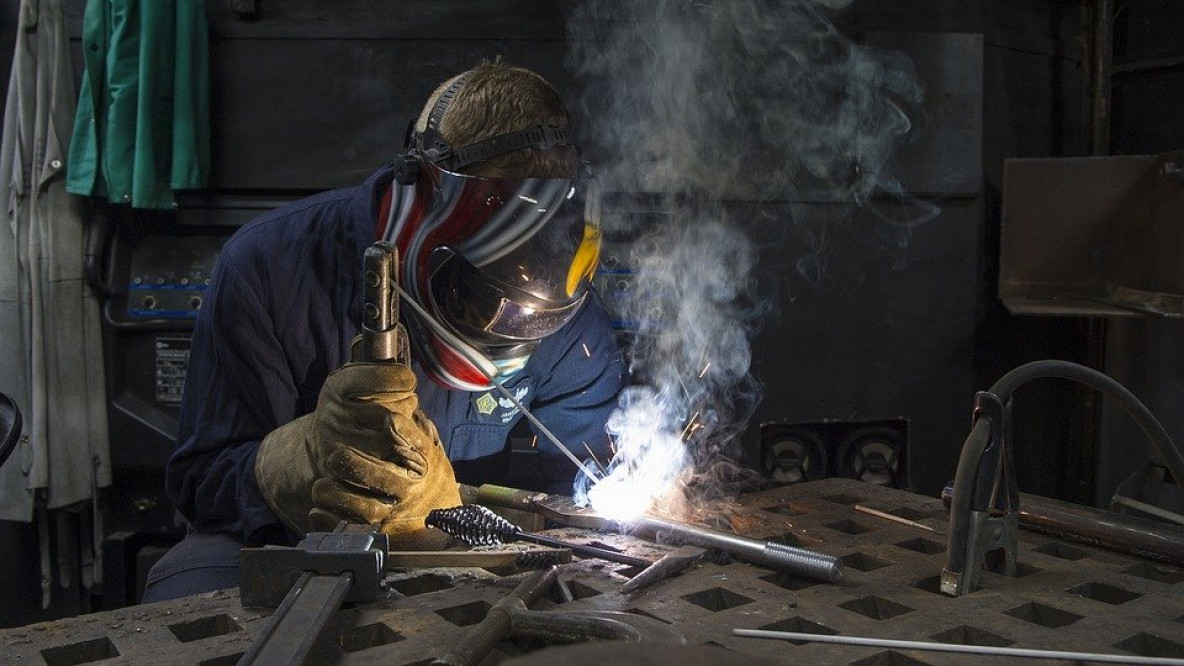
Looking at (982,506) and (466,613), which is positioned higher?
(982,506)

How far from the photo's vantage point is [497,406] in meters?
2.67

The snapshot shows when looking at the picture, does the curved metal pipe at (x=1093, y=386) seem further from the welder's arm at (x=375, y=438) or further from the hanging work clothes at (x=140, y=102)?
the hanging work clothes at (x=140, y=102)

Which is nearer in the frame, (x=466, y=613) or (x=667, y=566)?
(x=466, y=613)

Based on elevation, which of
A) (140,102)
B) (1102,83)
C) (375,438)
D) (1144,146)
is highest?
(1102,83)

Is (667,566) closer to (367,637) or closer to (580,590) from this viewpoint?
(580,590)

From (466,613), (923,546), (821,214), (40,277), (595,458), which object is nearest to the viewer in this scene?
(466,613)

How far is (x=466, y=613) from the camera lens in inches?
59.0

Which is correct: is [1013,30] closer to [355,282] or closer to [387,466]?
[355,282]

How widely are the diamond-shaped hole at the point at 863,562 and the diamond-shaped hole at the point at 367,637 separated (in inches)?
32.5

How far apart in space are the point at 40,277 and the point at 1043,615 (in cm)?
334

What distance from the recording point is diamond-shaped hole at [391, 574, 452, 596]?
1624mm

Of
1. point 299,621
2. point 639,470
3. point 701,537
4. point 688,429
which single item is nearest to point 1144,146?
point 688,429

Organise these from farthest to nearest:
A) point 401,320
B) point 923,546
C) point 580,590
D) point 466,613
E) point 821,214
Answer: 1. point 821,214
2. point 401,320
3. point 923,546
4. point 580,590
5. point 466,613

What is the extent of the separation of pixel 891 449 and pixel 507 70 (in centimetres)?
223
